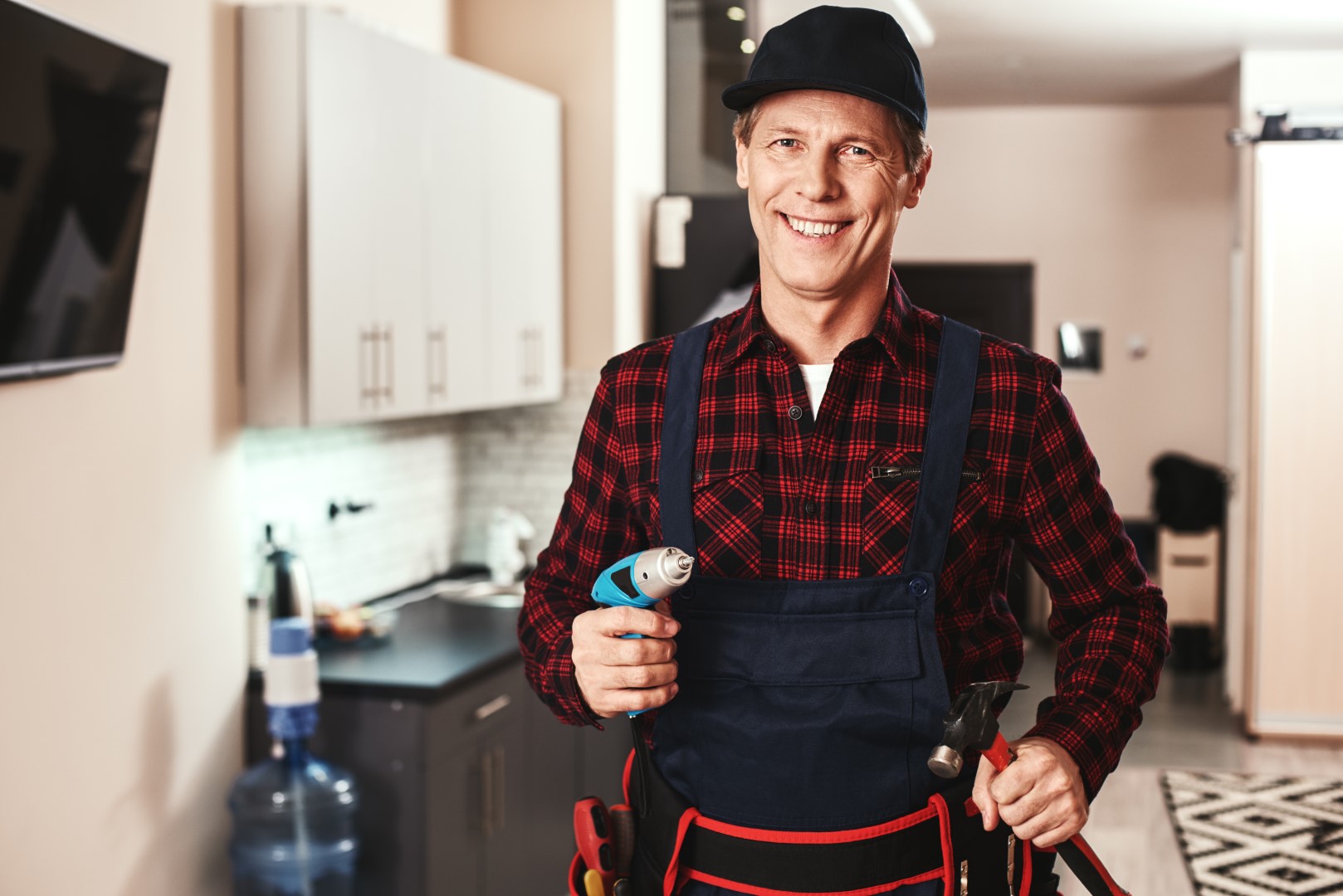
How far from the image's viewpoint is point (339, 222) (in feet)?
11.0

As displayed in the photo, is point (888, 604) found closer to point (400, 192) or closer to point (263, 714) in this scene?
point (263, 714)

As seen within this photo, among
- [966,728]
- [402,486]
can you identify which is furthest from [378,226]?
[966,728]

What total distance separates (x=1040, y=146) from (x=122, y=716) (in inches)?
264

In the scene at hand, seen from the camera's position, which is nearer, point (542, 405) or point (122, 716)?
point (122, 716)

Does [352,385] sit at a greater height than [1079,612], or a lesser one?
greater

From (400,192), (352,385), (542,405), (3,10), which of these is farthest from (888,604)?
(542,405)

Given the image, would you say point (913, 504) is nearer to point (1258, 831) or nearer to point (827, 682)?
point (827, 682)

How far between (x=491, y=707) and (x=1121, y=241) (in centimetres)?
588

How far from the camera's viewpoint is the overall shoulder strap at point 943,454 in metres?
1.45

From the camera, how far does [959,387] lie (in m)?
1.49

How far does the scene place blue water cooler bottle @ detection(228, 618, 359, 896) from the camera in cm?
310

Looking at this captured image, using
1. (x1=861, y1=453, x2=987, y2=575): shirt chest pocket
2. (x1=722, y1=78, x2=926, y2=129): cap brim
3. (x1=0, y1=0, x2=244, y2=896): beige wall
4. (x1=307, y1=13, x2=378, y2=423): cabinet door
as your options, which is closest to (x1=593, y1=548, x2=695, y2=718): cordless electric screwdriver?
(x1=861, y1=453, x2=987, y2=575): shirt chest pocket

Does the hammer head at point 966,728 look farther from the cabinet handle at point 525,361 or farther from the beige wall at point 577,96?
the beige wall at point 577,96

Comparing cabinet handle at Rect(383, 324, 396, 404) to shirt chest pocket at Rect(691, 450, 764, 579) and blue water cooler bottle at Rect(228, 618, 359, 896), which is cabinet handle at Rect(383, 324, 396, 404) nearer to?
blue water cooler bottle at Rect(228, 618, 359, 896)
